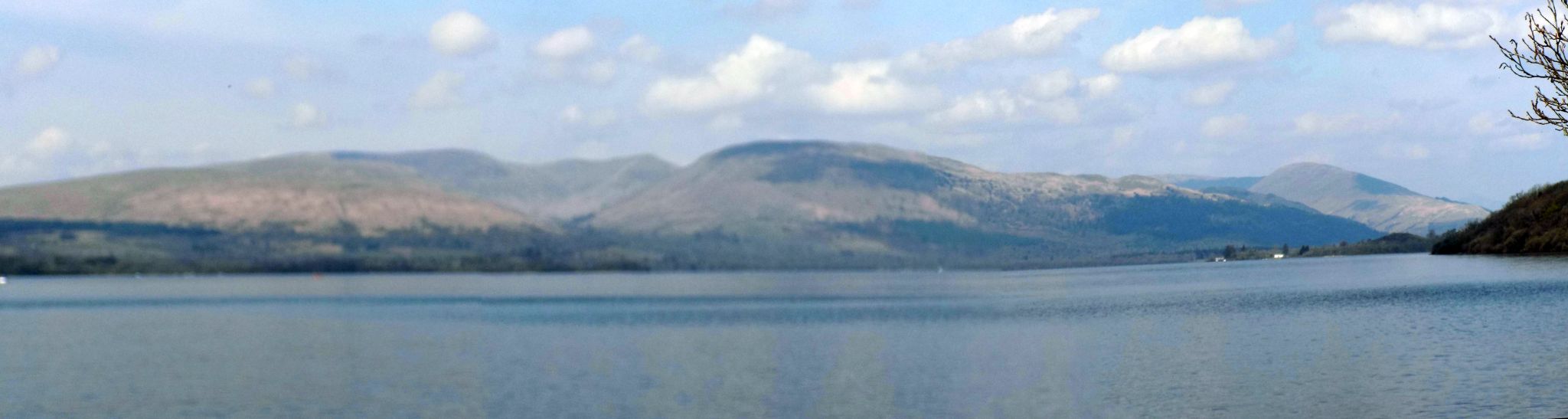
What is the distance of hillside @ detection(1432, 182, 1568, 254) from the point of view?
109 metres

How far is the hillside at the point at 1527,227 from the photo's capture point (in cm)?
10935

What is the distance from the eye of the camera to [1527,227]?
114812 millimetres

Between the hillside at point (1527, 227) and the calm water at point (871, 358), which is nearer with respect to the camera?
the calm water at point (871, 358)

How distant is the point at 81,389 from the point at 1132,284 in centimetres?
9615

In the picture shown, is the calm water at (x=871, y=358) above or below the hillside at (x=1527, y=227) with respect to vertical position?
below

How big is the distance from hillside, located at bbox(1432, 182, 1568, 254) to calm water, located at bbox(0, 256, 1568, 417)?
1122 cm

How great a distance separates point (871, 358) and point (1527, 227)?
293 feet

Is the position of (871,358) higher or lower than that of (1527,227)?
lower

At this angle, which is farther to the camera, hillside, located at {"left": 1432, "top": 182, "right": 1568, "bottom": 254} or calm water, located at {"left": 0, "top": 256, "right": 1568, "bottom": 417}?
hillside, located at {"left": 1432, "top": 182, "right": 1568, "bottom": 254}

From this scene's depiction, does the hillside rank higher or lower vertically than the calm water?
higher

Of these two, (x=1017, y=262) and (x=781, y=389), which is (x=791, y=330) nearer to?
(x=781, y=389)

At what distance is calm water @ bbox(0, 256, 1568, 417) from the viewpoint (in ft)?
122

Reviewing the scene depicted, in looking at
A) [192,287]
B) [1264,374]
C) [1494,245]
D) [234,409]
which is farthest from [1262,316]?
[192,287]

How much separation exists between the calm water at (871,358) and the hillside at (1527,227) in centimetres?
1122
